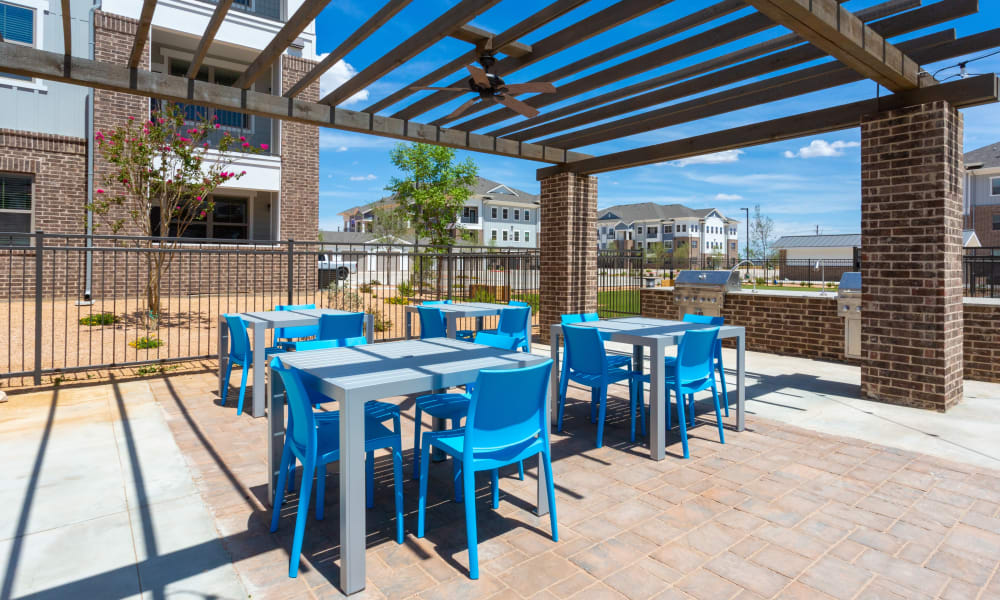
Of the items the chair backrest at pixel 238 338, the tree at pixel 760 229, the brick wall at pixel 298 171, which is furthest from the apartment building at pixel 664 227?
the chair backrest at pixel 238 338

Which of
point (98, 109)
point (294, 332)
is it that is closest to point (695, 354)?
point (294, 332)

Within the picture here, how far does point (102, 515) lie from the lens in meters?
3.29

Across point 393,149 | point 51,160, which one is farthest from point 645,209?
point 51,160

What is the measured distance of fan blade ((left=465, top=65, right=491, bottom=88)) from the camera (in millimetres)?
4891

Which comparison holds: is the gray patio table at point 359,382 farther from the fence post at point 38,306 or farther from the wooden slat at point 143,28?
the fence post at point 38,306

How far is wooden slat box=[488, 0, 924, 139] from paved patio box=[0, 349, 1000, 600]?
3589 millimetres

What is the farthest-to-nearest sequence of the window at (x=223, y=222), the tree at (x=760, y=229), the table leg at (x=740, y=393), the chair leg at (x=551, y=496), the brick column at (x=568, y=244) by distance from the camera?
the tree at (x=760, y=229)
the window at (x=223, y=222)
the brick column at (x=568, y=244)
the table leg at (x=740, y=393)
the chair leg at (x=551, y=496)

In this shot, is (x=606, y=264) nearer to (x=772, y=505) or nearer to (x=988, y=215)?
(x=772, y=505)

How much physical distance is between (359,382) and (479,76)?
11.0 feet

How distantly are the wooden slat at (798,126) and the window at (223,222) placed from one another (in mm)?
12310

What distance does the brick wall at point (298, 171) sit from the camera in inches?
631

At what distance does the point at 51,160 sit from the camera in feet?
43.3

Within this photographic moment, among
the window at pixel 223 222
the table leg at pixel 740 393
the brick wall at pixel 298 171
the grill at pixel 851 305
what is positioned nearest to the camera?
the table leg at pixel 740 393

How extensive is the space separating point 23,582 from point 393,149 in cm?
2497
